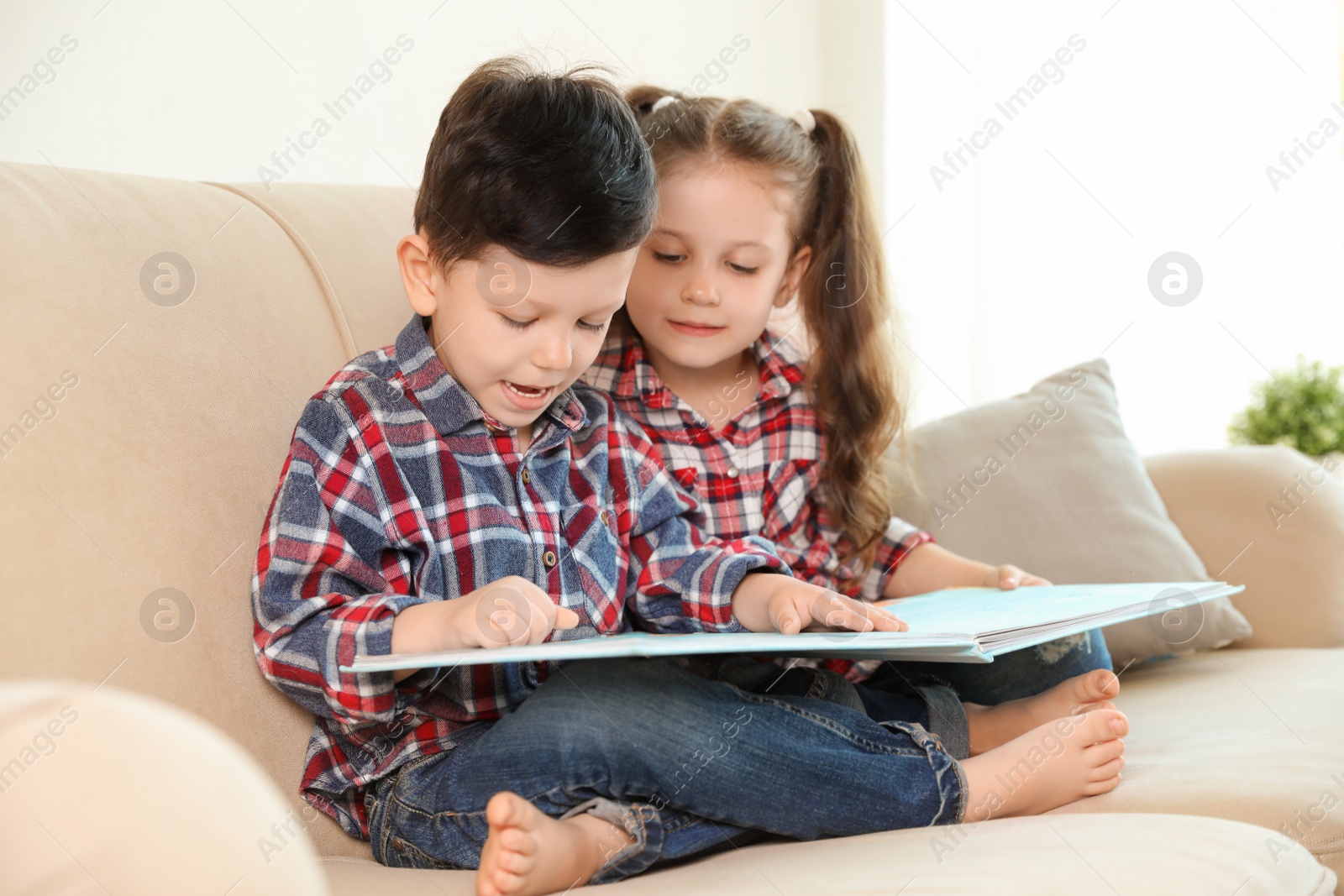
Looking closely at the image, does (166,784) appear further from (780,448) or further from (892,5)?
(892,5)

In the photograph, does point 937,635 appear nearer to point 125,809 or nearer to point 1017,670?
point 1017,670

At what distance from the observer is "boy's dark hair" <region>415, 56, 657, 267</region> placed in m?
0.92

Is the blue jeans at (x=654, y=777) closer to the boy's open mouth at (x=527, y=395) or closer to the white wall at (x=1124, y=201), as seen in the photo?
the boy's open mouth at (x=527, y=395)

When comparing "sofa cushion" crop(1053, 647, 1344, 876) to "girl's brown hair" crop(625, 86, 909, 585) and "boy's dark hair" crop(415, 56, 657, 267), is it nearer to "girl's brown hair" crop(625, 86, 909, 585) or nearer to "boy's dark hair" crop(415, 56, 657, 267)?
"girl's brown hair" crop(625, 86, 909, 585)

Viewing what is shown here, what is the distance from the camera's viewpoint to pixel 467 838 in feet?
2.84

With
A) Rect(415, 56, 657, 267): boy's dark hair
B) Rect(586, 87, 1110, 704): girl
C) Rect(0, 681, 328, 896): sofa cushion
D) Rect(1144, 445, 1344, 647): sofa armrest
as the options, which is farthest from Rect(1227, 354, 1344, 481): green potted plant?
Rect(0, 681, 328, 896): sofa cushion

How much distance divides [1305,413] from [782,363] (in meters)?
1.82

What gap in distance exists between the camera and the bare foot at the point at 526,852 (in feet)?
2.41

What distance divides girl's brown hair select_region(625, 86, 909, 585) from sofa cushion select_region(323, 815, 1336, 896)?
0.53m

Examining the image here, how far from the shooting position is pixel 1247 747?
1.06 metres

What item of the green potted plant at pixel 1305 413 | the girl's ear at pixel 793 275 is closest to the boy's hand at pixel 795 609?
the girl's ear at pixel 793 275

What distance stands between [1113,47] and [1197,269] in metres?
0.61

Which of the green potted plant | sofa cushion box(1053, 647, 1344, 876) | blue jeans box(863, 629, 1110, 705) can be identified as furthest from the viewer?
the green potted plant

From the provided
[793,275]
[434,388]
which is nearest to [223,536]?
[434,388]
